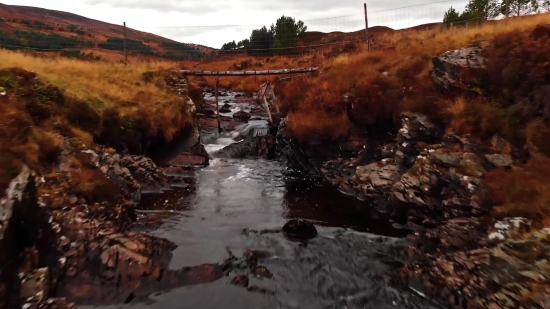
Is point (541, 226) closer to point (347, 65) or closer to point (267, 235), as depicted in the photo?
point (267, 235)

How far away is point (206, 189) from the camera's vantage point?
57.5 ft

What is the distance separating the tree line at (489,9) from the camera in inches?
1005

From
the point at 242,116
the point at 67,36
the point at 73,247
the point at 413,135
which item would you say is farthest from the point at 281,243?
the point at 67,36

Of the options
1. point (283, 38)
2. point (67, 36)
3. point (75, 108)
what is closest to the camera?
point (75, 108)

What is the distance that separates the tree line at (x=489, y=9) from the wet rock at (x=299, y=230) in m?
18.5

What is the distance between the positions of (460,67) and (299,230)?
852cm

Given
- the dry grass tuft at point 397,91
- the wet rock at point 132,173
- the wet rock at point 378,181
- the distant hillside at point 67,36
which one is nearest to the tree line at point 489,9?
the dry grass tuft at point 397,91

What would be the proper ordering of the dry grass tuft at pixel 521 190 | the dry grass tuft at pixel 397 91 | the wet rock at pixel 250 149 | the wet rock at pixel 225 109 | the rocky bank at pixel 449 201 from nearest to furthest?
the rocky bank at pixel 449 201 < the dry grass tuft at pixel 521 190 < the dry grass tuft at pixel 397 91 < the wet rock at pixel 250 149 < the wet rock at pixel 225 109

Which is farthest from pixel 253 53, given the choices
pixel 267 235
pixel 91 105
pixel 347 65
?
pixel 267 235

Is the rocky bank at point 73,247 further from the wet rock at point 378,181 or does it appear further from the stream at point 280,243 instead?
the wet rock at point 378,181

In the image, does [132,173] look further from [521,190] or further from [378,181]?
[521,190]

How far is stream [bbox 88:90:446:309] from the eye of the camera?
8719mm

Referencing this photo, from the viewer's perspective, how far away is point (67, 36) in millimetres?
88188

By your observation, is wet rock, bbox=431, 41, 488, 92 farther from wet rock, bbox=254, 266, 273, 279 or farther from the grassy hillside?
the grassy hillside
